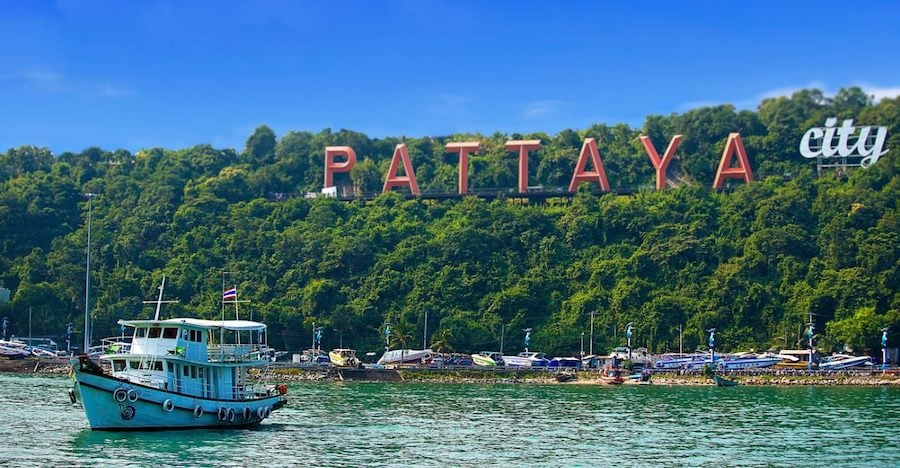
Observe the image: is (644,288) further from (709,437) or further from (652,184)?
(709,437)

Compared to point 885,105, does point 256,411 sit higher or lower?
lower

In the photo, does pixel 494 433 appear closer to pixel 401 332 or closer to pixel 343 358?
pixel 343 358

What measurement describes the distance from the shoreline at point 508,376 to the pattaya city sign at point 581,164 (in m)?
48.0

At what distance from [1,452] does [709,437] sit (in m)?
37.6

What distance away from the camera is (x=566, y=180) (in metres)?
195

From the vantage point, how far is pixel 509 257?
6403 inches

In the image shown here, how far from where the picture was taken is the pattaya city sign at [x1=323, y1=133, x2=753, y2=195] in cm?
17150

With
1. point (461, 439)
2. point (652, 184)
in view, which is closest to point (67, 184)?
point (652, 184)

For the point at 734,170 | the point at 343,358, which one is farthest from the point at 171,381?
the point at 734,170

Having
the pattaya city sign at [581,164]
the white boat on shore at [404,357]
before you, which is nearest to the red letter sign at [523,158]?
the pattaya city sign at [581,164]

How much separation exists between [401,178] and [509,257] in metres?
28.0

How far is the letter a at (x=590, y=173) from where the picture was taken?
17488cm

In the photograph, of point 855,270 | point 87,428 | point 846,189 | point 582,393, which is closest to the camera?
point 87,428

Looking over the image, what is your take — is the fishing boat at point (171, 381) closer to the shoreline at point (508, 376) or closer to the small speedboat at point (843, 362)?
the shoreline at point (508, 376)
